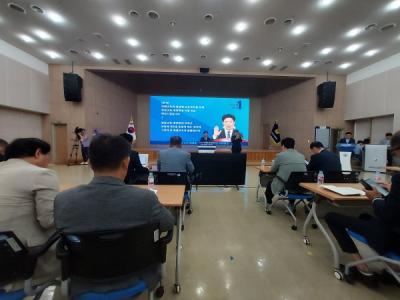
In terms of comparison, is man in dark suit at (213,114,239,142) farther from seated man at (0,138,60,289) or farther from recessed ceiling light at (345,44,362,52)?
seated man at (0,138,60,289)

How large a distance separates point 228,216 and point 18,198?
2.59 meters

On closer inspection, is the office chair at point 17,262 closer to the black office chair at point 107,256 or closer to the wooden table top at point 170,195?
the black office chair at point 107,256

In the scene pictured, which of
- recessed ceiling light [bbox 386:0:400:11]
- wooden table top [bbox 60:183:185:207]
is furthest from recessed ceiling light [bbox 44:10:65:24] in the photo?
recessed ceiling light [bbox 386:0:400:11]

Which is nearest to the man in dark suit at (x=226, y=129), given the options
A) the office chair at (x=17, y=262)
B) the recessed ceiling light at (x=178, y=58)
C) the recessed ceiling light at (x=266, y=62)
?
the recessed ceiling light at (x=266, y=62)

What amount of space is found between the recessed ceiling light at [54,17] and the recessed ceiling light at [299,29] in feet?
18.2

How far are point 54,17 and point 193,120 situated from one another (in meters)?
6.92

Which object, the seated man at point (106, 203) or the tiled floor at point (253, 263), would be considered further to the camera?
the tiled floor at point (253, 263)

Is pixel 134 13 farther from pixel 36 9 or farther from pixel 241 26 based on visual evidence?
pixel 241 26

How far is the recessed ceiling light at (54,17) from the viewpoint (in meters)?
4.78

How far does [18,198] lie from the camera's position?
1.06 meters

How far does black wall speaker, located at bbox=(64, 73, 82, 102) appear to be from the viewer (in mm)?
7663

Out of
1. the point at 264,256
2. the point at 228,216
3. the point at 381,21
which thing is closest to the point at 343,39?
the point at 381,21

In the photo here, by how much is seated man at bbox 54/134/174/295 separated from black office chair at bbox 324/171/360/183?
8.88 feet

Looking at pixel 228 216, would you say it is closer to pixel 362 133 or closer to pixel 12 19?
pixel 12 19
